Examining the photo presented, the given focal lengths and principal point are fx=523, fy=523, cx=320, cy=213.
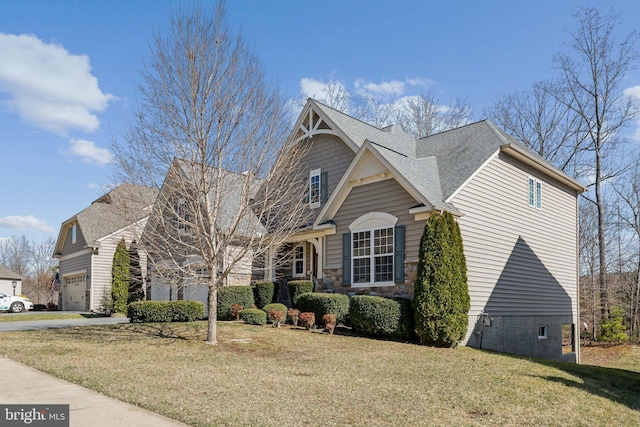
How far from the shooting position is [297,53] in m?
16.0

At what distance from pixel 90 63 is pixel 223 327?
835 centimetres

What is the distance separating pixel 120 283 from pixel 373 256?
1492cm

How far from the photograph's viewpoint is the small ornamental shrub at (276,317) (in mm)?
15938

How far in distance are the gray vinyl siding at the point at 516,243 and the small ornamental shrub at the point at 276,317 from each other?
5708 mm

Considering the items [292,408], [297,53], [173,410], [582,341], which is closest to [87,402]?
[173,410]

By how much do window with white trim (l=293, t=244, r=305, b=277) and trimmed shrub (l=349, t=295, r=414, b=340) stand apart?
570cm

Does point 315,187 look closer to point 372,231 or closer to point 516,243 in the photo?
point 372,231

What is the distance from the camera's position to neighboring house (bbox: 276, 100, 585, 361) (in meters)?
15.8

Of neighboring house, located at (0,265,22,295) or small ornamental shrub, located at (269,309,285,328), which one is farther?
neighboring house, located at (0,265,22,295)

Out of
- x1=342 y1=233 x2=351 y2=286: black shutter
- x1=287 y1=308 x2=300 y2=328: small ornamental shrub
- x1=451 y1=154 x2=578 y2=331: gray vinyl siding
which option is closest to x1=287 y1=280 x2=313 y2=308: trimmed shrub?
x1=342 y1=233 x2=351 y2=286: black shutter

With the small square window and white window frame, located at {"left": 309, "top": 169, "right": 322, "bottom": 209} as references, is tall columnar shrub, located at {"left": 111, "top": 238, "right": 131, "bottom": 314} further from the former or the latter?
the small square window

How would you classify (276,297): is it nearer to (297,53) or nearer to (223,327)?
(223,327)

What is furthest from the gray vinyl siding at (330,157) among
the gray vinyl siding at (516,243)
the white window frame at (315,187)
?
the gray vinyl siding at (516,243)

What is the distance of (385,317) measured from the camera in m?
14.3
